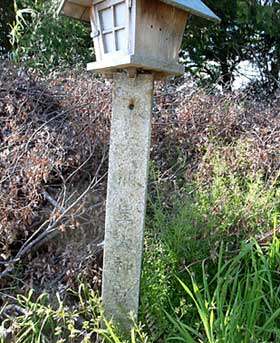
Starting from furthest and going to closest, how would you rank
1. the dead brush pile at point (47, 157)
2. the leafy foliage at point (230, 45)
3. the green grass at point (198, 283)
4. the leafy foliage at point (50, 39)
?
the leafy foliage at point (230, 45) → the leafy foliage at point (50, 39) → the dead brush pile at point (47, 157) → the green grass at point (198, 283)

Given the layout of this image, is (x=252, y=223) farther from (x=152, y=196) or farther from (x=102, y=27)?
(x=102, y=27)

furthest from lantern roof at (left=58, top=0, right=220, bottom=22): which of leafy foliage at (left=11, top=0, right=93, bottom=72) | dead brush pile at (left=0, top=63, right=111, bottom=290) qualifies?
leafy foliage at (left=11, top=0, right=93, bottom=72)

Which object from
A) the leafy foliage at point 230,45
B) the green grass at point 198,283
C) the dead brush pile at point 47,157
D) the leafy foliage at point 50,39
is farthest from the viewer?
the leafy foliage at point 230,45

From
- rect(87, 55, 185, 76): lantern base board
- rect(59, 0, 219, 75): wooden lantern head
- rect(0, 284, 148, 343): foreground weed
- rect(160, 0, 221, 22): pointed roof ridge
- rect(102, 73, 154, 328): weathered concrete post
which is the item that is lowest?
rect(0, 284, 148, 343): foreground weed

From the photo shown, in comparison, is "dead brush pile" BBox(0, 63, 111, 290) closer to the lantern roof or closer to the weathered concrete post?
the weathered concrete post

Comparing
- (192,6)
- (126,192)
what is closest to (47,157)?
(126,192)

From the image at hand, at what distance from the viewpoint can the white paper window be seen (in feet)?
4.35

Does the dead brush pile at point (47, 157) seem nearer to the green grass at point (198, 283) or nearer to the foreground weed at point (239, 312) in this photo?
the green grass at point (198, 283)

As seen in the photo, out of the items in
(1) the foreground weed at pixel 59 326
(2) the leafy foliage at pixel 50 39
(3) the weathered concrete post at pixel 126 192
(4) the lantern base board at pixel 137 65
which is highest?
(2) the leafy foliage at pixel 50 39

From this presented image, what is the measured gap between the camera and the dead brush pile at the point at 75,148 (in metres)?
1.83

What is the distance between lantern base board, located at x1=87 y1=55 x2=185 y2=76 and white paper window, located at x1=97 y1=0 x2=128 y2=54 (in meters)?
0.05

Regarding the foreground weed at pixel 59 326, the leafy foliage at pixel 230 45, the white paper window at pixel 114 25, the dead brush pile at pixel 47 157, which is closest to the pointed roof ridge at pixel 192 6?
the white paper window at pixel 114 25

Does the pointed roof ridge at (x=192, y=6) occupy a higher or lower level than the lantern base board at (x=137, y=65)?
higher

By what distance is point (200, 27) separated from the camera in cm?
518
